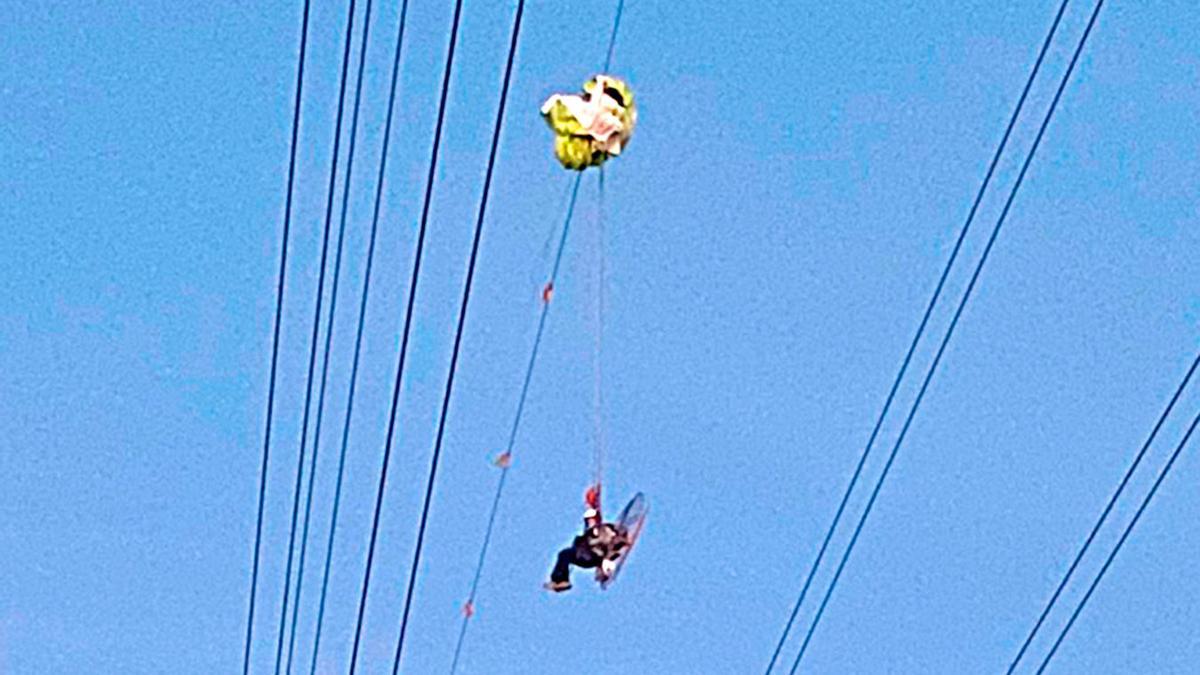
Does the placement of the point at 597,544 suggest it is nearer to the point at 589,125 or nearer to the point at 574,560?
the point at 574,560

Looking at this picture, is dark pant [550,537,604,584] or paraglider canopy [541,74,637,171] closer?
paraglider canopy [541,74,637,171]

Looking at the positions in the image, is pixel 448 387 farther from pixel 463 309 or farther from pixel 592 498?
pixel 592 498

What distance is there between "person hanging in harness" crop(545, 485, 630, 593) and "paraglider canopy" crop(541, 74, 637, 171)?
2282 mm

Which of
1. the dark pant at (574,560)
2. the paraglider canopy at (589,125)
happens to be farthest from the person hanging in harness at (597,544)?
the paraglider canopy at (589,125)

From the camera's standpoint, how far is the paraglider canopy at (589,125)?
1212cm

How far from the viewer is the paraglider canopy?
12.1m

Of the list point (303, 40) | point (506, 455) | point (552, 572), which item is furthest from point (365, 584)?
point (303, 40)

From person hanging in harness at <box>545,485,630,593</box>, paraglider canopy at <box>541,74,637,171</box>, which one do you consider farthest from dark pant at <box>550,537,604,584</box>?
paraglider canopy at <box>541,74,637,171</box>

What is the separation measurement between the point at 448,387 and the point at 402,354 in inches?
10.4

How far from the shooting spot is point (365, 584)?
40.5 ft

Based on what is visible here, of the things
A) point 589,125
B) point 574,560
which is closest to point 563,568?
point 574,560

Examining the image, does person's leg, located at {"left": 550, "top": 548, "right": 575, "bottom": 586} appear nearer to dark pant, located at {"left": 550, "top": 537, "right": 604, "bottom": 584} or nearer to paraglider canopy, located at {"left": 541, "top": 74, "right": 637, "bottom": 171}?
dark pant, located at {"left": 550, "top": 537, "right": 604, "bottom": 584}

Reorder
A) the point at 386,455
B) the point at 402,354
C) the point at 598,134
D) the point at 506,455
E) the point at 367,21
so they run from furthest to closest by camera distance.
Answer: the point at 506,455
the point at 598,134
the point at 386,455
the point at 402,354
the point at 367,21

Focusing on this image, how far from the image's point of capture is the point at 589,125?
1213 centimetres
